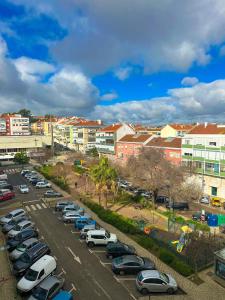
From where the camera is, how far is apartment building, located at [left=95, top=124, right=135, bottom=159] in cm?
9750

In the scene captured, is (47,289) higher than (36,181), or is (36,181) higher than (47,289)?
(36,181)

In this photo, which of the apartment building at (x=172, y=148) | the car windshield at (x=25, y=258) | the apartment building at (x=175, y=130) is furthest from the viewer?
the apartment building at (x=175, y=130)

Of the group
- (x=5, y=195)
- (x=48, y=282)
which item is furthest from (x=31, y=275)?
(x=5, y=195)

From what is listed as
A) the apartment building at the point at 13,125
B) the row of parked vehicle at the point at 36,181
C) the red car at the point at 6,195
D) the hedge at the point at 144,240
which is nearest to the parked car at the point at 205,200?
the hedge at the point at 144,240

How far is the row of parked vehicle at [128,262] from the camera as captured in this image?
2322cm

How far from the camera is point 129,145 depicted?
89000mm

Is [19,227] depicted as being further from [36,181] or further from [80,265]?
[36,181]

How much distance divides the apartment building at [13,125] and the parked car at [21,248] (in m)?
131

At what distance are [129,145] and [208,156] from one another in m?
33.3

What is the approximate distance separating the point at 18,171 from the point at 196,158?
2222 inches

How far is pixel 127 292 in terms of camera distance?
23453mm

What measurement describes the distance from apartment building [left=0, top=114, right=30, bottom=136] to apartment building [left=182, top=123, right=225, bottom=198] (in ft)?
371

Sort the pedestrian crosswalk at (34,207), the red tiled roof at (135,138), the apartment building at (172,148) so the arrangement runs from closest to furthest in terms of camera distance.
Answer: the pedestrian crosswalk at (34,207), the apartment building at (172,148), the red tiled roof at (135,138)

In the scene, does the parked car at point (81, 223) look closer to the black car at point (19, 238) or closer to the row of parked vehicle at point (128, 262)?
the row of parked vehicle at point (128, 262)
